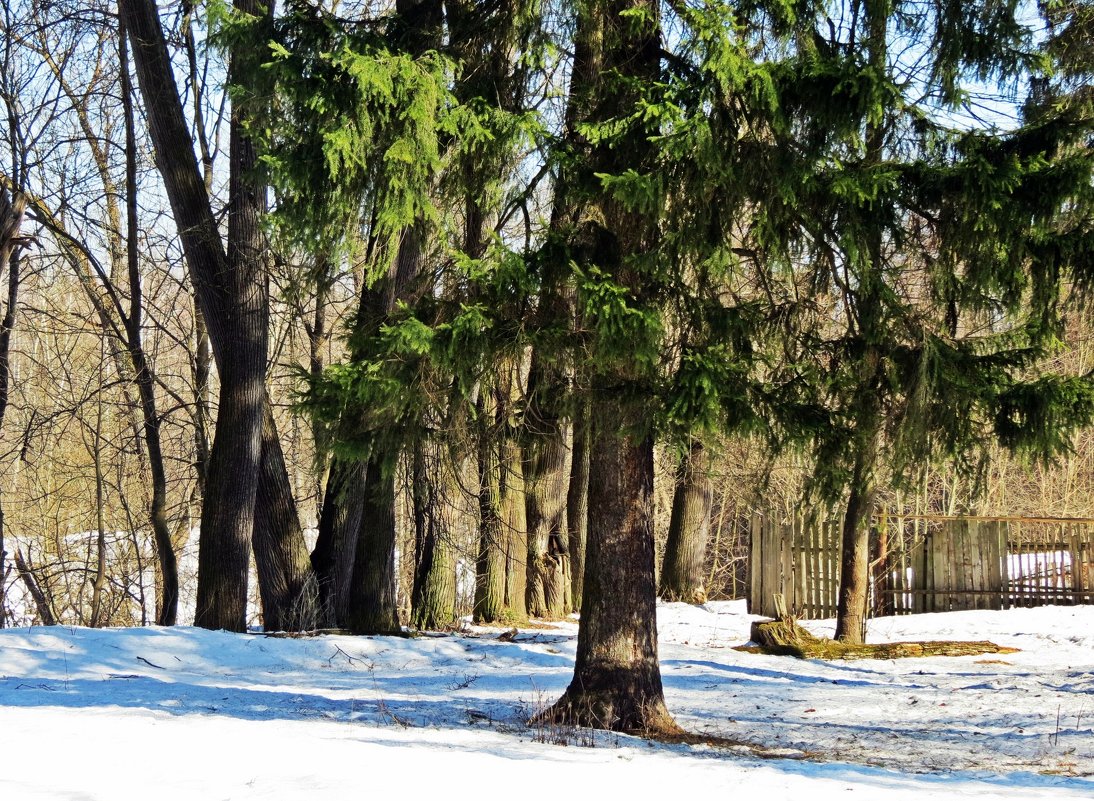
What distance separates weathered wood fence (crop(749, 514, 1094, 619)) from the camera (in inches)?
642

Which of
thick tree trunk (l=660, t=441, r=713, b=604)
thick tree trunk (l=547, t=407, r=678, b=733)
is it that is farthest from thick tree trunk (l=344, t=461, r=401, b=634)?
thick tree trunk (l=660, t=441, r=713, b=604)

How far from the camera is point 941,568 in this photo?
1658 centimetres

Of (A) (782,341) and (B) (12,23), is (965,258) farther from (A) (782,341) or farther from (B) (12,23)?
(B) (12,23)

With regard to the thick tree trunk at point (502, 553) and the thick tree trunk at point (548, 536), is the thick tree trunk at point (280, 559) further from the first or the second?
the thick tree trunk at point (548, 536)

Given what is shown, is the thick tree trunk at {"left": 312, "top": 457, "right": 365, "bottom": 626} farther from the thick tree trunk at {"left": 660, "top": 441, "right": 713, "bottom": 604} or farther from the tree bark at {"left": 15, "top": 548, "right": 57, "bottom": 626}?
the thick tree trunk at {"left": 660, "top": 441, "right": 713, "bottom": 604}

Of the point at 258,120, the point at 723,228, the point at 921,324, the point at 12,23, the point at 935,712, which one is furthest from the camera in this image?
the point at 12,23

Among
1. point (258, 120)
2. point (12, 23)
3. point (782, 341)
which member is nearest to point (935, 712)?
point (782, 341)

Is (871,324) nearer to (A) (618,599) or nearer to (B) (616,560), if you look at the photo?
(B) (616,560)

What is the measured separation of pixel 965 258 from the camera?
658cm

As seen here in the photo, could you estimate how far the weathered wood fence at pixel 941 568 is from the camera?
16312 mm

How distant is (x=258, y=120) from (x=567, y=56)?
2447 millimetres

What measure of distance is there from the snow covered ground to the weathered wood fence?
186cm

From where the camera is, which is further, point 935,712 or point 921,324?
point 935,712

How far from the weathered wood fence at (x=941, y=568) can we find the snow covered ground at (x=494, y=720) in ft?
6.12
